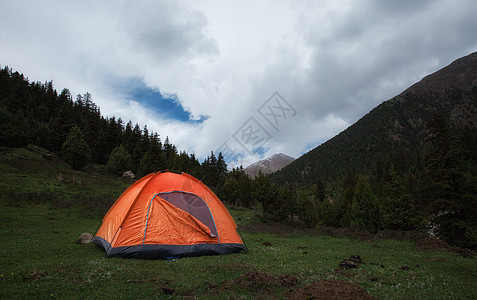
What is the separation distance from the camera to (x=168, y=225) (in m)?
9.64

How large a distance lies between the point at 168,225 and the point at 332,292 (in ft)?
22.6

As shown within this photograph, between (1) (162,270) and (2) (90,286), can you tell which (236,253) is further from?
(2) (90,286)

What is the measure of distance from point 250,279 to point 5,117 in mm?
62409

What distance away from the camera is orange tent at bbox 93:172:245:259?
29.7 feet

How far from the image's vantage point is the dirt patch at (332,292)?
479 cm

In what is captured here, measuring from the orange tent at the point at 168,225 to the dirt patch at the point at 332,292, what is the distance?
5.46m

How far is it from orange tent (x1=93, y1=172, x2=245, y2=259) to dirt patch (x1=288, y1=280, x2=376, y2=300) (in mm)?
5455

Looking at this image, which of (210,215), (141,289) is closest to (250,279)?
(141,289)

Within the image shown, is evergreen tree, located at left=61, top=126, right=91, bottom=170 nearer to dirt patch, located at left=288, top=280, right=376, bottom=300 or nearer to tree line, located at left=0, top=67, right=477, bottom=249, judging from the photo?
tree line, located at left=0, top=67, right=477, bottom=249

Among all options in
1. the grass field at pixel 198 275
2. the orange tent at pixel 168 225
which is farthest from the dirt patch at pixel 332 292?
the orange tent at pixel 168 225

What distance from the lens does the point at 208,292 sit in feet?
18.4

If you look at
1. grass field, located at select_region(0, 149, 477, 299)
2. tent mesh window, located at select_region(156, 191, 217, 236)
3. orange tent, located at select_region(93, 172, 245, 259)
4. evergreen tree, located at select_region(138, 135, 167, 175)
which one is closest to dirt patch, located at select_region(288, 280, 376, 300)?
grass field, located at select_region(0, 149, 477, 299)

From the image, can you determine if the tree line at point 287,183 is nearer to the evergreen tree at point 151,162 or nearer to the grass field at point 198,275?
the evergreen tree at point 151,162

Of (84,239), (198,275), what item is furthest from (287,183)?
(198,275)
